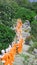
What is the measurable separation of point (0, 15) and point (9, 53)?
261 inches

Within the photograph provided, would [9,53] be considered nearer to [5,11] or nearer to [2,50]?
[2,50]

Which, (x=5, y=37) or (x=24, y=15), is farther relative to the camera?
(x=24, y=15)

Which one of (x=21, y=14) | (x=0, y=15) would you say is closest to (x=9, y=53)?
(x=0, y=15)

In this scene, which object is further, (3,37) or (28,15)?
(28,15)

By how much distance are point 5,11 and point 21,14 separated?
7.48m

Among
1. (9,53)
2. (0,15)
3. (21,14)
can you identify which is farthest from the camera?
(21,14)

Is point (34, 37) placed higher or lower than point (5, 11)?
lower

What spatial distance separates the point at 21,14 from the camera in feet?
92.3

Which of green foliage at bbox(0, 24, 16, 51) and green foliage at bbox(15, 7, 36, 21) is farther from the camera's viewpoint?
green foliage at bbox(15, 7, 36, 21)

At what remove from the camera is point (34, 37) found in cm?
2086

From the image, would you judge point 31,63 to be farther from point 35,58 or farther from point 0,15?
point 0,15

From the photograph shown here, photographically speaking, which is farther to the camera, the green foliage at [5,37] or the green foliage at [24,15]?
the green foliage at [24,15]

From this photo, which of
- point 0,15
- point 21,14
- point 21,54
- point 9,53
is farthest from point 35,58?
point 21,14

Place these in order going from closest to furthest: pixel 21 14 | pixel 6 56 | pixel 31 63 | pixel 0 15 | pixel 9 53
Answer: pixel 6 56 → pixel 9 53 → pixel 31 63 → pixel 0 15 → pixel 21 14
